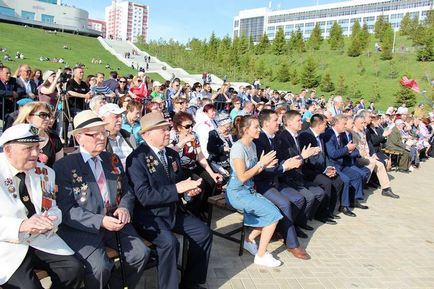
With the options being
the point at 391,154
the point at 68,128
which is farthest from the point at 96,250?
the point at 391,154

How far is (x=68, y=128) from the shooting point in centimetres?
868

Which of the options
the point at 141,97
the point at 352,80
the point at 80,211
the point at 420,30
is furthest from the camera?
the point at 420,30

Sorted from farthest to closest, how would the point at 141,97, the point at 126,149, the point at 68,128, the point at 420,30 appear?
the point at 420,30 < the point at 141,97 < the point at 68,128 < the point at 126,149

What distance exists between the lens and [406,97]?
33.9 metres

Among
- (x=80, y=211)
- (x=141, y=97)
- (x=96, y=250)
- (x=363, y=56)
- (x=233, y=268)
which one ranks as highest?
(x=363, y=56)

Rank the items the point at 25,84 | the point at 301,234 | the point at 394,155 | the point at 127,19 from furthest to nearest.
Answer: the point at 127,19 → the point at 394,155 → the point at 25,84 → the point at 301,234

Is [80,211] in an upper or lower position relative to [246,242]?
upper

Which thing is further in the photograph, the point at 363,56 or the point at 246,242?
the point at 363,56

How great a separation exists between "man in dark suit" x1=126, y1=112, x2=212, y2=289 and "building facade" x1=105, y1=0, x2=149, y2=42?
178 meters

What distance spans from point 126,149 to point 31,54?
43267 millimetres

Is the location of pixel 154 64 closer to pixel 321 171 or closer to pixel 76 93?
pixel 76 93

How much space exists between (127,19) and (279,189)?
184 metres

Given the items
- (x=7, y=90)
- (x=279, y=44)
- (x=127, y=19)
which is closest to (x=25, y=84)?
(x=7, y=90)

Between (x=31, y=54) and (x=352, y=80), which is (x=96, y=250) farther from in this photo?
(x=31, y=54)
